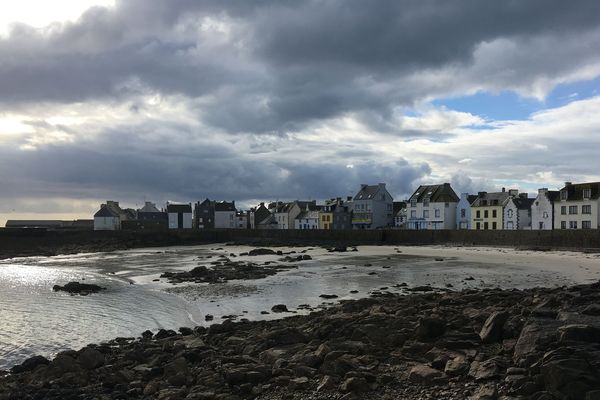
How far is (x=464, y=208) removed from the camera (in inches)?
3634

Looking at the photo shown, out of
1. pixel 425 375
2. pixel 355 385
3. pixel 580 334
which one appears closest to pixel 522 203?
pixel 580 334

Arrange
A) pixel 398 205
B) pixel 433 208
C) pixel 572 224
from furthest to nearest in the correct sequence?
pixel 398 205
pixel 433 208
pixel 572 224

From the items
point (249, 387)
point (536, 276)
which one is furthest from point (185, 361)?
point (536, 276)

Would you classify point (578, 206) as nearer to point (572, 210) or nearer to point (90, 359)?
point (572, 210)

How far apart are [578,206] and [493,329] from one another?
Answer: 6863cm

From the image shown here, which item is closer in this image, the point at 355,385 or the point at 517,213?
the point at 355,385

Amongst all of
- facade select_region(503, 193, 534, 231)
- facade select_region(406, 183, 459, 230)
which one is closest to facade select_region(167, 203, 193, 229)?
facade select_region(406, 183, 459, 230)

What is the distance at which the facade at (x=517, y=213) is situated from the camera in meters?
80.6

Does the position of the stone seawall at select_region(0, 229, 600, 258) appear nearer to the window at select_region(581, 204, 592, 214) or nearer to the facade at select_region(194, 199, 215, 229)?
the window at select_region(581, 204, 592, 214)

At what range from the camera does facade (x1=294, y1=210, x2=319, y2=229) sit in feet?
394

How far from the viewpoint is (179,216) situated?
137m

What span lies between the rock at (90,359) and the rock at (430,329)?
8.03 meters

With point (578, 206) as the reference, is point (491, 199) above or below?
above

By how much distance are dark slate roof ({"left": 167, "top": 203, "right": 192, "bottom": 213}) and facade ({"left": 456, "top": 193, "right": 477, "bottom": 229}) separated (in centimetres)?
7551
